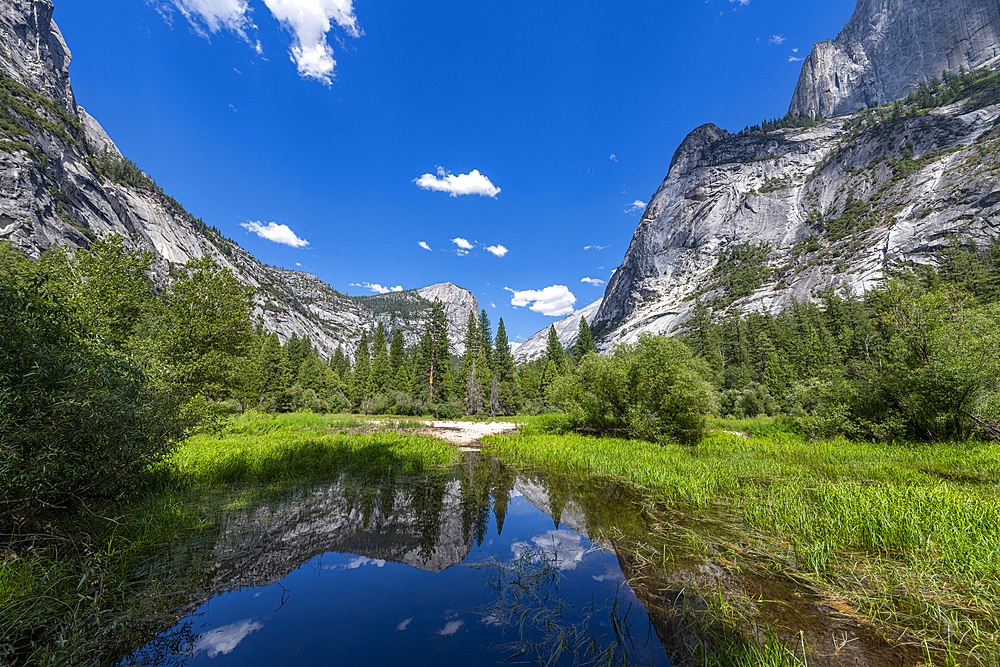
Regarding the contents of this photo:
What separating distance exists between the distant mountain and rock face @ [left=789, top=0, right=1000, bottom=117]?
1.44 ft

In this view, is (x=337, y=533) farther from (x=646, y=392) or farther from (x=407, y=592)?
(x=646, y=392)

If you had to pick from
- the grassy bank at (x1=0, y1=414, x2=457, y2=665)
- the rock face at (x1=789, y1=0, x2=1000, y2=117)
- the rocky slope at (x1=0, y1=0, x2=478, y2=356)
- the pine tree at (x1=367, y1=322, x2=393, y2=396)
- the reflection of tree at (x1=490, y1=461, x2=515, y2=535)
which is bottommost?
the reflection of tree at (x1=490, y1=461, x2=515, y2=535)

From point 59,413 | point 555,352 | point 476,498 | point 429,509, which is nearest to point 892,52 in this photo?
point 555,352

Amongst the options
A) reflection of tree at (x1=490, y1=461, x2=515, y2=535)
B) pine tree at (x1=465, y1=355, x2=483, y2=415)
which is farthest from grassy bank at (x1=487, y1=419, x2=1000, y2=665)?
pine tree at (x1=465, y1=355, x2=483, y2=415)

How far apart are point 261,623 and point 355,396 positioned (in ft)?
192

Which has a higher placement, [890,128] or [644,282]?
[890,128]

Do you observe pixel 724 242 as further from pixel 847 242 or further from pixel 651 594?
pixel 651 594

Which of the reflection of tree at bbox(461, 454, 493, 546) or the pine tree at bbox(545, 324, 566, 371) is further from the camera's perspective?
the pine tree at bbox(545, 324, 566, 371)

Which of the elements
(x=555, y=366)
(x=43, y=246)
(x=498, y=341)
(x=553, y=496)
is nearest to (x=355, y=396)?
(x=498, y=341)

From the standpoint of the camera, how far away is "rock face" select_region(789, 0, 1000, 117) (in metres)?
126

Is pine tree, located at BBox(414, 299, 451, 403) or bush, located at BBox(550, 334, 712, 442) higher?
pine tree, located at BBox(414, 299, 451, 403)

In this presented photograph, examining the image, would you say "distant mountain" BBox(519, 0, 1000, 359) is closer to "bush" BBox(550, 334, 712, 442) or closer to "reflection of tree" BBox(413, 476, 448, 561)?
"bush" BBox(550, 334, 712, 442)

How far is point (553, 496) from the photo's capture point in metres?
11.1

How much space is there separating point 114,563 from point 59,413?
245 centimetres
